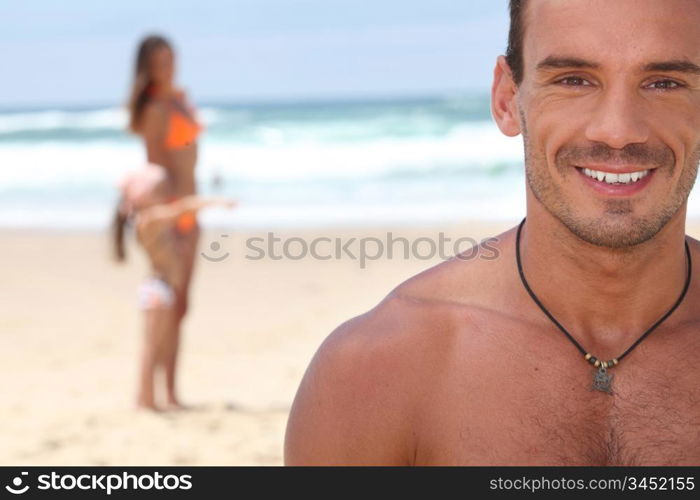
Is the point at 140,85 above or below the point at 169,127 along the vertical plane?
above

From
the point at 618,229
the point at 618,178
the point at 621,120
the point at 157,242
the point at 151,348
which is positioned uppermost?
the point at 621,120

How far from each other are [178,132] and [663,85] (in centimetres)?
427

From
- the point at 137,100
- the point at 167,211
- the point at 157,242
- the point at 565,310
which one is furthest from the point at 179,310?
the point at 565,310

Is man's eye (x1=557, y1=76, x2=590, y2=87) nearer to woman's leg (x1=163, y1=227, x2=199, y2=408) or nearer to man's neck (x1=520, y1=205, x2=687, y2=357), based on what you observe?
man's neck (x1=520, y1=205, x2=687, y2=357)

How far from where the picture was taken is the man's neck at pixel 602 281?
7.66ft

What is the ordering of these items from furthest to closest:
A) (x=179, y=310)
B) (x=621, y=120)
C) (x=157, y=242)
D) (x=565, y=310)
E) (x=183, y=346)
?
(x=183, y=346), (x=179, y=310), (x=157, y=242), (x=565, y=310), (x=621, y=120)

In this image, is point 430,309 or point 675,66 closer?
point 675,66

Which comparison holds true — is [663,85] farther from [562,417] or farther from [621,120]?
[562,417]

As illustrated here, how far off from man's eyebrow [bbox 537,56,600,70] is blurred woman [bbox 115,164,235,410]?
3739mm

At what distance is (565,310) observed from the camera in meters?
2.40

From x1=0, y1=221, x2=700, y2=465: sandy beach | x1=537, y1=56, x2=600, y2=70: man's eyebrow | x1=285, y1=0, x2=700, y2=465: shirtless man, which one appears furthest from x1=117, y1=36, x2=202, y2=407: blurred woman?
x1=537, y1=56, x2=600, y2=70: man's eyebrow

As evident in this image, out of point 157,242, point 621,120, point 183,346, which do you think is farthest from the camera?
point 183,346

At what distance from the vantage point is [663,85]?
2172 mm

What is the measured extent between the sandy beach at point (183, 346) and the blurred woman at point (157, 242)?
508 millimetres
